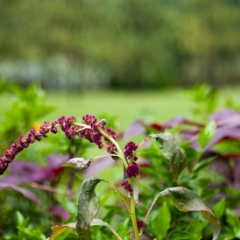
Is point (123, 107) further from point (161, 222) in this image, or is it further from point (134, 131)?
point (161, 222)

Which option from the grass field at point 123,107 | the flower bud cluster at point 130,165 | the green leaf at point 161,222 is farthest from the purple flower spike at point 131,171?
the grass field at point 123,107

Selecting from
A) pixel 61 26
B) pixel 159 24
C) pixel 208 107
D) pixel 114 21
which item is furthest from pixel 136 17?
pixel 208 107

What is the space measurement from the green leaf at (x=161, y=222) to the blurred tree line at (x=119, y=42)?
1873cm

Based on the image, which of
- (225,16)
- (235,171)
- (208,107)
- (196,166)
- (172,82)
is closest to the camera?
(196,166)

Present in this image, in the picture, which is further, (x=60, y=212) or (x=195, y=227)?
(x=60, y=212)

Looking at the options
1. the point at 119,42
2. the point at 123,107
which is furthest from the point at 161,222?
the point at 119,42

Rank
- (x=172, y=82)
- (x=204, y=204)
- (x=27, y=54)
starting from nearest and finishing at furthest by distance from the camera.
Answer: (x=204, y=204), (x=27, y=54), (x=172, y=82)

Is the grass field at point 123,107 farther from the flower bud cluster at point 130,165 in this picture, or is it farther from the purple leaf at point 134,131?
the flower bud cluster at point 130,165

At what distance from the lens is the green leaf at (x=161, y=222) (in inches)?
34.8

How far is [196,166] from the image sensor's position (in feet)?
3.39

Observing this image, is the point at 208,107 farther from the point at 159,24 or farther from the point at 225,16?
the point at 159,24

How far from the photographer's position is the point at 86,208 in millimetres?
656

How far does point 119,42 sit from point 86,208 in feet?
96.8

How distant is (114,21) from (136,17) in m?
3.82
